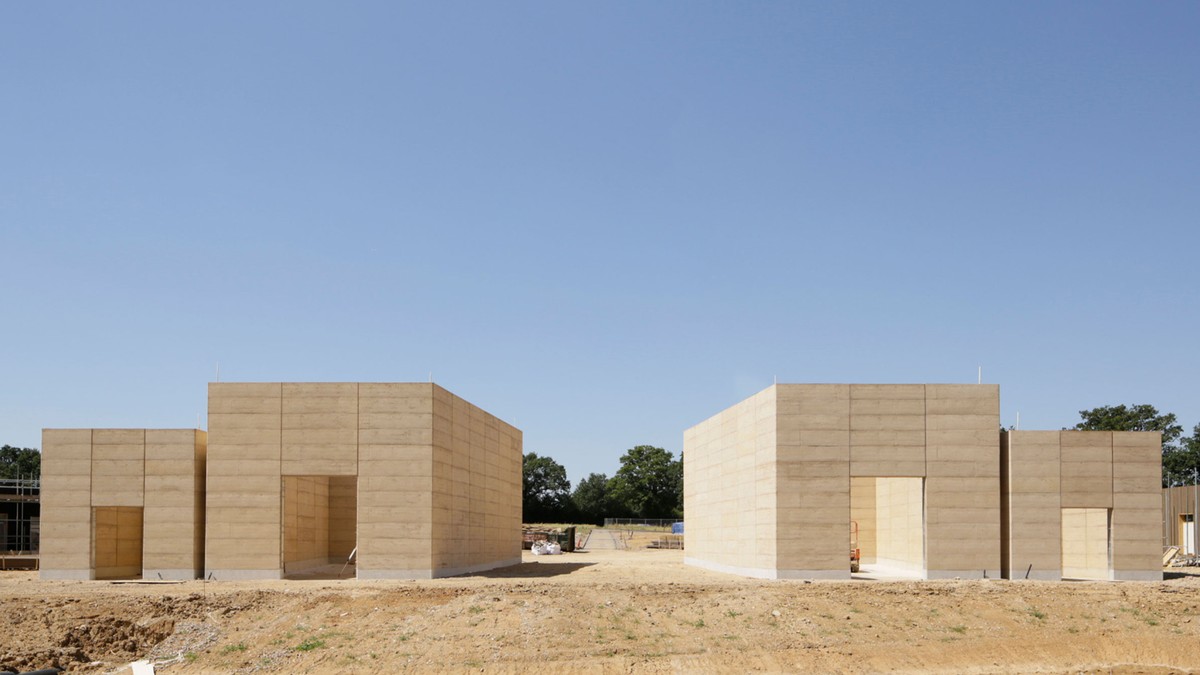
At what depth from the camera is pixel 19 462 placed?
124 m

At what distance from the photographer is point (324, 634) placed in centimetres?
2988

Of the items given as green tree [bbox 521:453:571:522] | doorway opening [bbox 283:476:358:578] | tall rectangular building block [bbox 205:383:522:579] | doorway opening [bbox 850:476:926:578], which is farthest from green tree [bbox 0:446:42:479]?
doorway opening [bbox 850:476:926:578]

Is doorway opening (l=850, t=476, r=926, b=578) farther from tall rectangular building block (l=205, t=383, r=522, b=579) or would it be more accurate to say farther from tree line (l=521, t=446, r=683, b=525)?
tree line (l=521, t=446, r=683, b=525)

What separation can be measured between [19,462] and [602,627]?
11701 centimetres

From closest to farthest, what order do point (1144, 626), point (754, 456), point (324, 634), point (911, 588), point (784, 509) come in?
point (324, 634) < point (1144, 626) < point (911, 588) < point (784, 509) < point (754, 456)

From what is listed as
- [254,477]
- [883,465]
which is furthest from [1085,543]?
[254,477]

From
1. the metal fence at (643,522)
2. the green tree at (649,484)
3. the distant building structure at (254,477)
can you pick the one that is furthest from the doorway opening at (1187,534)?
the green tree at (649,484)

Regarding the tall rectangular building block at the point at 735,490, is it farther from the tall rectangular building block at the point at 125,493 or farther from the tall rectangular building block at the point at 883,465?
the tall rectangular building block at the point at 125,493

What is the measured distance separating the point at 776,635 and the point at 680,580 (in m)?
9.73

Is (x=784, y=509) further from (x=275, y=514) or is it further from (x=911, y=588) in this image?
(x=275, y=514)

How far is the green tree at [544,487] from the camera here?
125 m

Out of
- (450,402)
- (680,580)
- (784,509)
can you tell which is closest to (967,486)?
(784,509)

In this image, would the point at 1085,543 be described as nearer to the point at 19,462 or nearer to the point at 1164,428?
the point at 1164,428

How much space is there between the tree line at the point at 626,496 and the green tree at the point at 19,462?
57.8 meters
